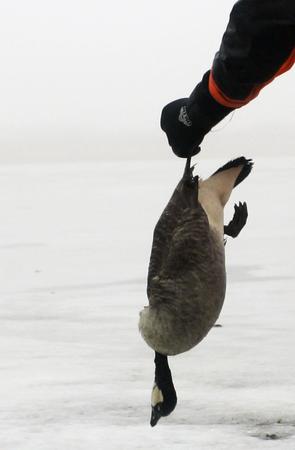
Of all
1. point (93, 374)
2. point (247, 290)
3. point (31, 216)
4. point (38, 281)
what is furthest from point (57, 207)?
point (93, 374)

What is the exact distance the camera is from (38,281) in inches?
234

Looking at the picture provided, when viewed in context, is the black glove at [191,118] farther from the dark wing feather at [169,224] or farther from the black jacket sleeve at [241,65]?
the dark wing feather at [169,224]

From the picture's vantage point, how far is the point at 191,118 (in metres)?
1.72

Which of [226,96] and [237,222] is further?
[237,222]

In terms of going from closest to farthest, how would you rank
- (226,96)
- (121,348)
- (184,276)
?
(226,96) < (184,276) < (121,348)

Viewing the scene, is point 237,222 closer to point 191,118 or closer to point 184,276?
point 184,276

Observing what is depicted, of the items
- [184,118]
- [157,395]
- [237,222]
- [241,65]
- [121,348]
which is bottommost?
[121,348]

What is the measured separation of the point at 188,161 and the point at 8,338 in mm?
2607

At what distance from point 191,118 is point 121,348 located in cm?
244

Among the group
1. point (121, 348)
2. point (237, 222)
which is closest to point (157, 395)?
point (237, 222)

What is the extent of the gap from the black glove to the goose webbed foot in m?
0.42

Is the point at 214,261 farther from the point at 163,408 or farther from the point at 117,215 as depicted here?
the point at 117,215

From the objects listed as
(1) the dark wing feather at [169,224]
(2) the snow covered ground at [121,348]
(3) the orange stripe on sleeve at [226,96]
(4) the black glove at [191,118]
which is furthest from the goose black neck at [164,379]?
(2) the snow covered ground at [121,348]

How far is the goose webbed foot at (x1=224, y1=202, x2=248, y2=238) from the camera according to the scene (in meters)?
2.18
